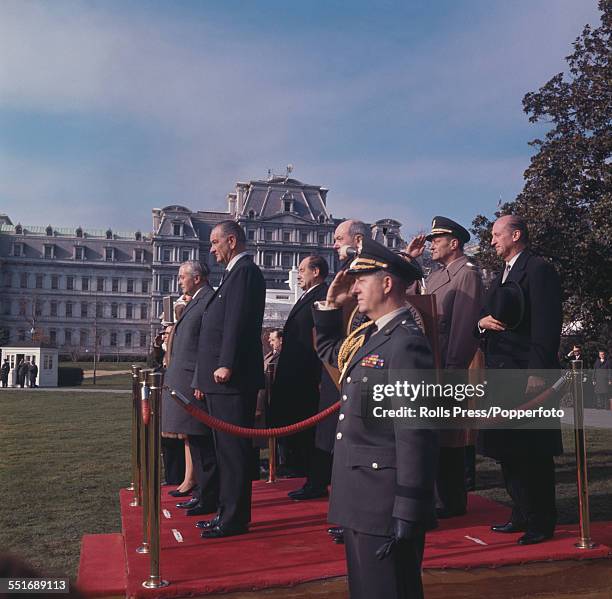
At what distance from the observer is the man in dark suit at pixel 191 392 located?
5.67m

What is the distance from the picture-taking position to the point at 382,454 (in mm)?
2785

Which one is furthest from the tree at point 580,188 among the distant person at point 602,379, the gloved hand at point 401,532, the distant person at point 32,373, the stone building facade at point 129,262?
the stone building facade at point 129,262

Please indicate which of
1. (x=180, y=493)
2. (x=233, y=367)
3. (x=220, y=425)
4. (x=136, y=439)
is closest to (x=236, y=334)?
(x=233, y=367)

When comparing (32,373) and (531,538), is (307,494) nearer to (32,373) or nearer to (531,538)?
(531,538)

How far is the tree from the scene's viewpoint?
1562cm

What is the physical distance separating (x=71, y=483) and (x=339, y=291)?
568cm

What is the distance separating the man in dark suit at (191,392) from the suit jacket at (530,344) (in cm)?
208

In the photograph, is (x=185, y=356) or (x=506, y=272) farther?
(x=185, y=356)

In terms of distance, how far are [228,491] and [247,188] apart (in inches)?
3400

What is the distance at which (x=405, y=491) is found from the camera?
8.57 ft

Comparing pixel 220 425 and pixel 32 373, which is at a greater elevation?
pixel 32 373

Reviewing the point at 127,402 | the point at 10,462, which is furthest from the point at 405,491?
the point at 127,402

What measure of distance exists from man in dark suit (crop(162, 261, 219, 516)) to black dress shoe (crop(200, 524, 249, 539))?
748mm

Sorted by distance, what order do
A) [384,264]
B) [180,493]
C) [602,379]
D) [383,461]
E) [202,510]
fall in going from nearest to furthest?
[383,461] → [384,264] → [202,510] → [180,493] → [602,379]
